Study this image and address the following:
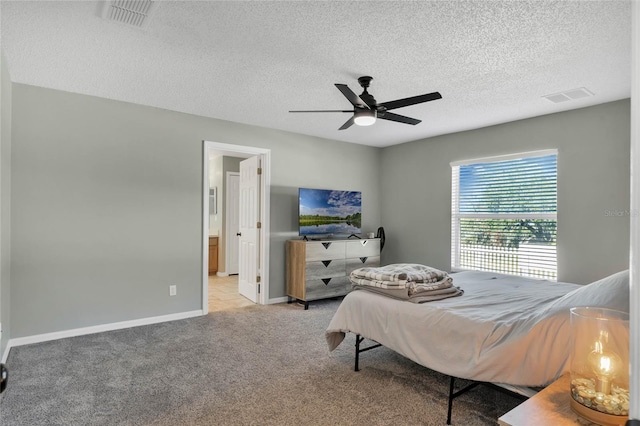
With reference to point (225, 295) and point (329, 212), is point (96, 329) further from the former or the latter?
point (329, 212)

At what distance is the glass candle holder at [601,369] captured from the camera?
1156mm

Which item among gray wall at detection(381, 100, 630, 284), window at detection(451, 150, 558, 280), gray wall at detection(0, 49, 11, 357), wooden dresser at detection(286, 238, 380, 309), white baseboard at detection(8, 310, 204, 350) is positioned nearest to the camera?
gray wall at detection(0, 49, 11, 357)

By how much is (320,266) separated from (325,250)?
0.22 metres

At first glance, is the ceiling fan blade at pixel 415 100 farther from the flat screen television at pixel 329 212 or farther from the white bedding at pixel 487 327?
the flat screen television at pixel 329 212

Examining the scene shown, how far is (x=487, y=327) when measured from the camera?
203 centimetres

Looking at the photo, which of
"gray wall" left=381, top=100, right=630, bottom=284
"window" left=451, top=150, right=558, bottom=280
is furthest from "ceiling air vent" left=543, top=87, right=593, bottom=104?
"window" left=451, top=150, right=558, bottom=280

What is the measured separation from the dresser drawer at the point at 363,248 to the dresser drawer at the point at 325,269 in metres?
0.20

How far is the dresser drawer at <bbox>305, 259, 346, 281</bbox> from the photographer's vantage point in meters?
4.73

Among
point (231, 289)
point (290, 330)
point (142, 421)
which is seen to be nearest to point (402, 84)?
point (290, 330)

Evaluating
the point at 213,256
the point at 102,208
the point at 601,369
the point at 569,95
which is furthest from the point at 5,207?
the point at 569,95

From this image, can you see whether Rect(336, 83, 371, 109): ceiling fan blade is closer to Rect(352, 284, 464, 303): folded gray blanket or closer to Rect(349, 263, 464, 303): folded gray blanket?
Rect(349, 263, 464, 303): folded gray blanket

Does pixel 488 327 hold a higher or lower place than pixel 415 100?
lower

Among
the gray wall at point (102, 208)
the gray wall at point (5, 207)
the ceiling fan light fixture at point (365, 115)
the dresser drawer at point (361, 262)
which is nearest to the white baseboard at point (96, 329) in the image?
the gray wall at point (102, 208)

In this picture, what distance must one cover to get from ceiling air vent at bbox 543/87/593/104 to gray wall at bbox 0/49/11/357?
4.77 metres
